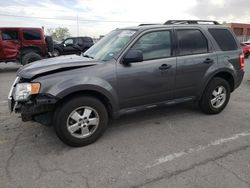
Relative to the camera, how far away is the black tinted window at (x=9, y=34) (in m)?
11.5

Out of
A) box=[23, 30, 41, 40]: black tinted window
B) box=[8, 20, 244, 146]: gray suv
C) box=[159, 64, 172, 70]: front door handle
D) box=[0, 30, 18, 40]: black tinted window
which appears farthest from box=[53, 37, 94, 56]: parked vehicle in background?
box=[159, 64, 172, 70]: front door handle

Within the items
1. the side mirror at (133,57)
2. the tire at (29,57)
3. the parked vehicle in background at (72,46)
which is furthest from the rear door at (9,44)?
the side mirror at (133,57)

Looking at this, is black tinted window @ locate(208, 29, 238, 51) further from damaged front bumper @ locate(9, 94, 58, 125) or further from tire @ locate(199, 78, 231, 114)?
damaged front bumper @ locate(9, 94, 58, 125)

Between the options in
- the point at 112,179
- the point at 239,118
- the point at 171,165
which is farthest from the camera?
the point at 239,118

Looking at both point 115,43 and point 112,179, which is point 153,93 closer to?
point 115,43

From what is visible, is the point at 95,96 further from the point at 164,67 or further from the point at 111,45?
the point at 164,67

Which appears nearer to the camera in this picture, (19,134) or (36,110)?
(36,110)

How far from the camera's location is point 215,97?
4996mm

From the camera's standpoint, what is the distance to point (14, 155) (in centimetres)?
347

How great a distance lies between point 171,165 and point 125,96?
133 cm

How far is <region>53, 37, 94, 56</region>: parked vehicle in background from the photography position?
17.7 meters

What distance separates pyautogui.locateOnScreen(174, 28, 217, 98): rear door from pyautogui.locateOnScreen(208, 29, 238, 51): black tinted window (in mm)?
288

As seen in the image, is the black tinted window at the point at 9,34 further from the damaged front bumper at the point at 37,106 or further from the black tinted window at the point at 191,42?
the black tinted window at the point at 191,42

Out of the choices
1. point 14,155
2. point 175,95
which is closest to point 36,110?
point 14,155
